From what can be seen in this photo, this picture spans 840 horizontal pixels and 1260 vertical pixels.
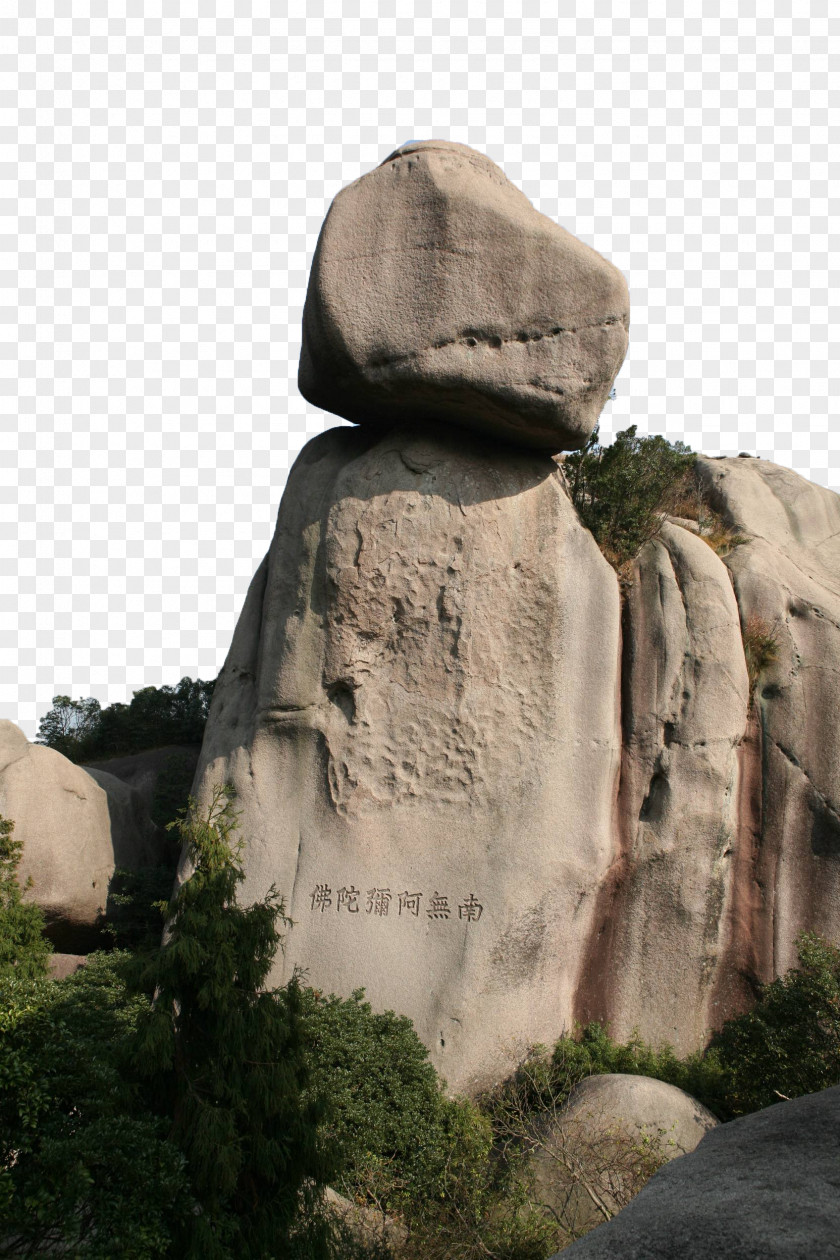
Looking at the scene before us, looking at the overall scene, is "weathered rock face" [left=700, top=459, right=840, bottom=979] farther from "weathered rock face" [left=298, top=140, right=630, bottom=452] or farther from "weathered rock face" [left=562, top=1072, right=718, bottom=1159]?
"weathered rock face" [left=298, top=140, right=630, bottom=452]

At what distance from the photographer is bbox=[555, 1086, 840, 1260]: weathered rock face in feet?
9.96

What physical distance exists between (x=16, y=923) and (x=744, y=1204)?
9.67m

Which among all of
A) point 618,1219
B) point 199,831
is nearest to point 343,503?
point 199,831

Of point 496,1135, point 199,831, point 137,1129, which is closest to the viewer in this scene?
point 137,1129

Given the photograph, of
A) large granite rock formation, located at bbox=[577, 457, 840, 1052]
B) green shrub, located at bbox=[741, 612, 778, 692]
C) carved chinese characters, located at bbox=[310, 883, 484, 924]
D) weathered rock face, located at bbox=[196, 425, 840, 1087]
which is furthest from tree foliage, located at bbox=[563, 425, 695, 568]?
carved chinese characters, located at bbox=[310, 883, 484, 924]

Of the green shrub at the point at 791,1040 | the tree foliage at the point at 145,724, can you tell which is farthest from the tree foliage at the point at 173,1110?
the tree foliage at the point at 145,724

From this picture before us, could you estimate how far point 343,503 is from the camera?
1154cm

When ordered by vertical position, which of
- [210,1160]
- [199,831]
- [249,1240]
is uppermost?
[199,831]

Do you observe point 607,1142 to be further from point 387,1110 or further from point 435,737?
point 435,737

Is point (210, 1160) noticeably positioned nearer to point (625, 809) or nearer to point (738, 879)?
point (625, 809)

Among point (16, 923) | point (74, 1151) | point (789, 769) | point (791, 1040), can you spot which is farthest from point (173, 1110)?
point (789, 769)

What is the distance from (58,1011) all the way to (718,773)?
777 centimetres

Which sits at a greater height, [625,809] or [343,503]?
[343,503]

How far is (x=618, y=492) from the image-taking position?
12.7 meters
